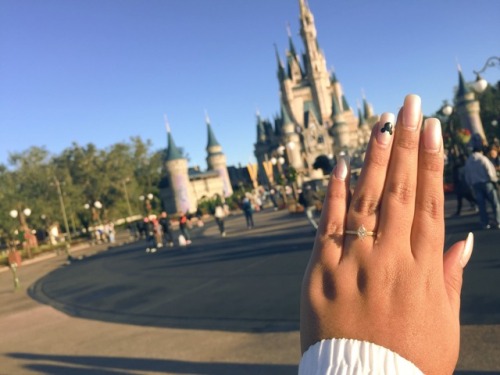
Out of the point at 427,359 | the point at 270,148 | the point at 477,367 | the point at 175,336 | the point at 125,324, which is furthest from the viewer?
the point at 270,148

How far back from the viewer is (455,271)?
51.3 inches

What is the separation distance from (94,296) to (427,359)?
361 inches

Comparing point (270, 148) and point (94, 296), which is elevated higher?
point (270, 148)

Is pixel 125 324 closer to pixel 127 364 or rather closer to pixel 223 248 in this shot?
pixel 127 364

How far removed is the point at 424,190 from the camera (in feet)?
4.02

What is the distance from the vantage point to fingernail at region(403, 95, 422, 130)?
1.15 meters

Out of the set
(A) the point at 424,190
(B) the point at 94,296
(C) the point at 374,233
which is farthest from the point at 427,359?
(B) the point at 94,296

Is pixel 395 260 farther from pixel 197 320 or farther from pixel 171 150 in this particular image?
pixel 171 150

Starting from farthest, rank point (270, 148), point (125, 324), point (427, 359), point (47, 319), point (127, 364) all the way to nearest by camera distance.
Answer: point (270, 148), point (47, 319), point (125, 324), point (127, 364), point (427, 359)

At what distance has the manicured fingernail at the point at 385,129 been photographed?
119 centimetres

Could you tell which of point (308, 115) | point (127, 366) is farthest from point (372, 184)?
point (308, 115)

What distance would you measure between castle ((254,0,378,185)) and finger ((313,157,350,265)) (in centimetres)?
6830

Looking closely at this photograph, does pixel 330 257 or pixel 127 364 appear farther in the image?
pixel 127 364

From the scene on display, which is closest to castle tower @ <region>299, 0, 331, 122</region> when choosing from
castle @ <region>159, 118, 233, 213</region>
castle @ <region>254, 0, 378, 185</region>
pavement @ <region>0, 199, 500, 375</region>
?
castle @ <region>254, 0, 378, 185</region>
